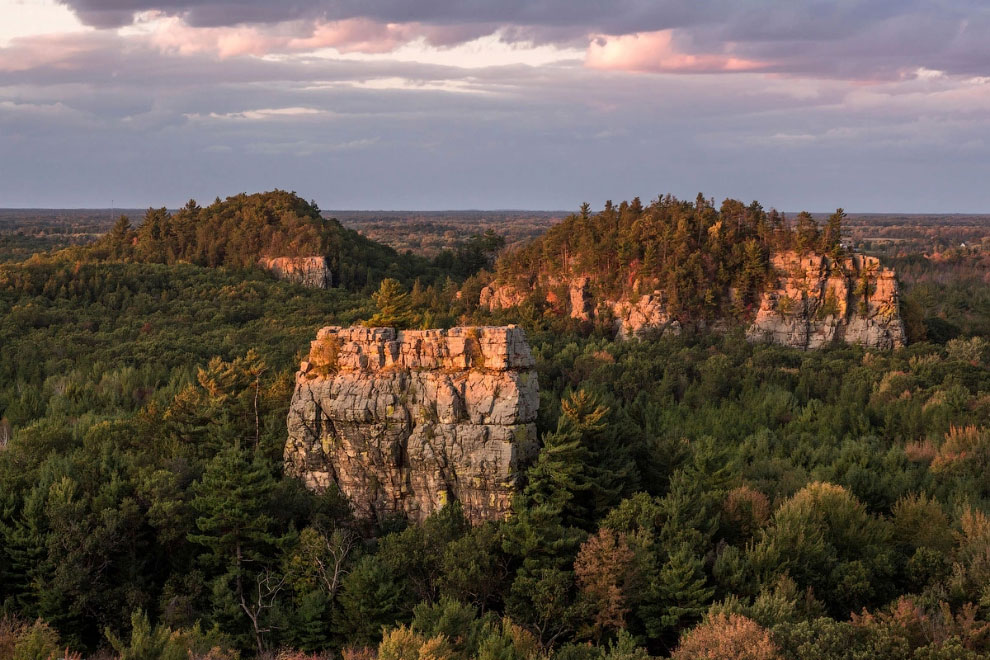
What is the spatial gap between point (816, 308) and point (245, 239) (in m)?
54.2

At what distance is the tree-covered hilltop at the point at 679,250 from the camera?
2709 inches

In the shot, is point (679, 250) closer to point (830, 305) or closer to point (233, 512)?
point (830, 305)

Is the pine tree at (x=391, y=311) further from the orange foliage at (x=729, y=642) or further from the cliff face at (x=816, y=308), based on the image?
the cliff face at (x=816, y=308)

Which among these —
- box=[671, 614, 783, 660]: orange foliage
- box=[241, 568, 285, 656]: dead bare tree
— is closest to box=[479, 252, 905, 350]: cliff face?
box=[241, 568, 285, 656]: dead bare tree

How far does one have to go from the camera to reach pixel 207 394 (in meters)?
42.4

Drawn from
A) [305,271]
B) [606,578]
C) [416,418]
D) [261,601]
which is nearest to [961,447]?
[606,578]

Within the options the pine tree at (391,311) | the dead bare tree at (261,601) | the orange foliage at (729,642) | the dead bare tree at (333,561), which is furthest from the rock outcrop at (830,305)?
the orange foliage at (729,642)

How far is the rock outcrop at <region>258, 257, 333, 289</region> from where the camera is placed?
88938mm

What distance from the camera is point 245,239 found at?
92562mm

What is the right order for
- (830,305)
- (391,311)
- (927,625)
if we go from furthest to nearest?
(830,305) < (391,311) < (927,625)

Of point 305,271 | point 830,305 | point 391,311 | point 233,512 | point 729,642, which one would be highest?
point 391,311

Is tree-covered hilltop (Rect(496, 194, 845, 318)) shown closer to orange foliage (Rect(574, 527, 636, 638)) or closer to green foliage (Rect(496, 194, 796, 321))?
green foliage (Rect(496, 194, 796, 321))

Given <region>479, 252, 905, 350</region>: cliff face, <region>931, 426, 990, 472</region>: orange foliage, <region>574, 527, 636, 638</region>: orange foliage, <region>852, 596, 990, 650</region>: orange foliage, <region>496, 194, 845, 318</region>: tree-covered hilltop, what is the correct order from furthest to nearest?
<region>496, 194, 845, 318</region>: tree-covered hilltop
<region>479, 252, 905, 350</region>: cliff face
<region>931, 426, 990, 472</region>: orange foliage
<region>574, 527, 636, 638</region>: orange foliage
<region>852, 596, 990, 650</region>: orange foliage

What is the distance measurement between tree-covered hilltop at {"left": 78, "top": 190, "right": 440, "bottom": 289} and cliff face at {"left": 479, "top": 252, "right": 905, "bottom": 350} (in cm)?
3301
